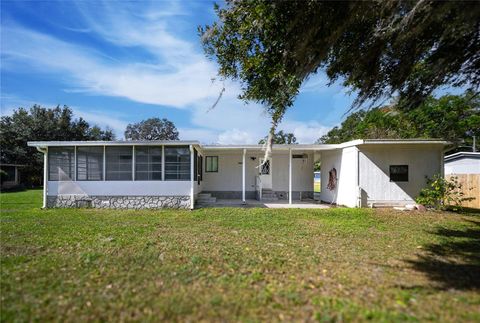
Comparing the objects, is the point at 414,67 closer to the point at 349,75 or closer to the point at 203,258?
the point at 349,75

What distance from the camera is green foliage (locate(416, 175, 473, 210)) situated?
11.6 meters

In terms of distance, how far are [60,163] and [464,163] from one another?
1879cm

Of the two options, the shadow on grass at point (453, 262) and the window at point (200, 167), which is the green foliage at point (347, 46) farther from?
the window at point (200, 167)

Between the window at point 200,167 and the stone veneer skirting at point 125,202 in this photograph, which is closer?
the stone veneer skirting at point 125,202

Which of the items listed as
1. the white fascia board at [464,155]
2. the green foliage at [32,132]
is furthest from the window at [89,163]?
the green foliage at [32,132]

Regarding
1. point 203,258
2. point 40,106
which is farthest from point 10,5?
point 40,106

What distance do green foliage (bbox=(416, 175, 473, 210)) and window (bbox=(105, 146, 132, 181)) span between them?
36.5 feet

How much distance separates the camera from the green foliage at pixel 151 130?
50.9 m

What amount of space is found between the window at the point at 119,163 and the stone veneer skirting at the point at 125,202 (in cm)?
81

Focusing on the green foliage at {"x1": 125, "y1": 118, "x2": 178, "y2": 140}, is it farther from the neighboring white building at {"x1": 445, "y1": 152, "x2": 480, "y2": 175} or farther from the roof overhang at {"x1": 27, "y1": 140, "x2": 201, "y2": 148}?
the neighboring white building at {"x1": 445, "y1": 152, "x2": 480, "y2": 175}

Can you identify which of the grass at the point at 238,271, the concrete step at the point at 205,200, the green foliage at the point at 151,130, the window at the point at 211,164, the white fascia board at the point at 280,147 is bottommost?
the grass at the point at 238,271

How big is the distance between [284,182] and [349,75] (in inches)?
364

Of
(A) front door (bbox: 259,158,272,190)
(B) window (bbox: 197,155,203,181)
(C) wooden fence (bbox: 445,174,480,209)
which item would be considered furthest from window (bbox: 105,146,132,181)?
(C) wooden fence (bbox: 445,174,480,209)

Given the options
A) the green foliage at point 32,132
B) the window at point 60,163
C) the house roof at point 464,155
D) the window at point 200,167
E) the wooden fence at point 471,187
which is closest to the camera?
the window at point 60,163
